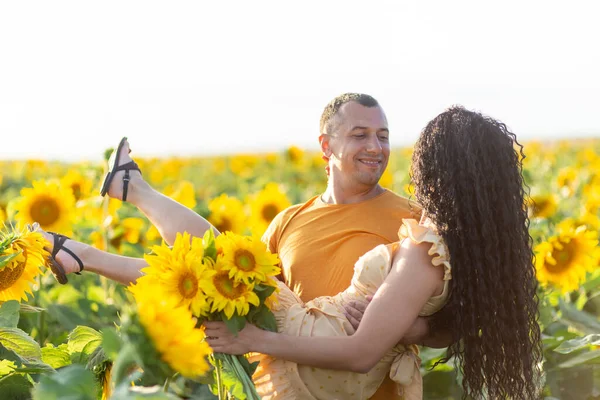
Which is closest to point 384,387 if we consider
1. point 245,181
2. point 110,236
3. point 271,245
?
point 271,245

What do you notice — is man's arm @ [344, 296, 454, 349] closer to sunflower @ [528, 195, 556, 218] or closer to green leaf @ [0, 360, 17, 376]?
green leaf @ [0, 360, 17, 376]

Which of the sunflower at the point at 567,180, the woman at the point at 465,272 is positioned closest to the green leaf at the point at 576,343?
the woman at the point at 465,272

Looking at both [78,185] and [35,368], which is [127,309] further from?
[78,185]

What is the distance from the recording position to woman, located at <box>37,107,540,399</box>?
2.48m

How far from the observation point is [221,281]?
2176mm

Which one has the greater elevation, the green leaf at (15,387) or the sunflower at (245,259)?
the sunflower at (245,259)

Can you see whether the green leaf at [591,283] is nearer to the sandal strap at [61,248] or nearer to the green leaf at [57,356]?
the sandal strap at [61,248]

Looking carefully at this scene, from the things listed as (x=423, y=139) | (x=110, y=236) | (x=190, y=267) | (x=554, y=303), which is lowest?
(x=554, y=303)

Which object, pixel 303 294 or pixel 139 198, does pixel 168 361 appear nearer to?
pixel 303 294

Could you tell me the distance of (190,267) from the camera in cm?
212

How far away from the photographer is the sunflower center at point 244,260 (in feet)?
7.21

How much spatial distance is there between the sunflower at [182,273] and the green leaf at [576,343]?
1742mm

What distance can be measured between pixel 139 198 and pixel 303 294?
40.1 inches

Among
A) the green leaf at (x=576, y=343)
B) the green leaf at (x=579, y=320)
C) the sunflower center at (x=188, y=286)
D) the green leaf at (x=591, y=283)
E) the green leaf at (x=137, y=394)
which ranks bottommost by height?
the green leaf at (x=579, y=320)
